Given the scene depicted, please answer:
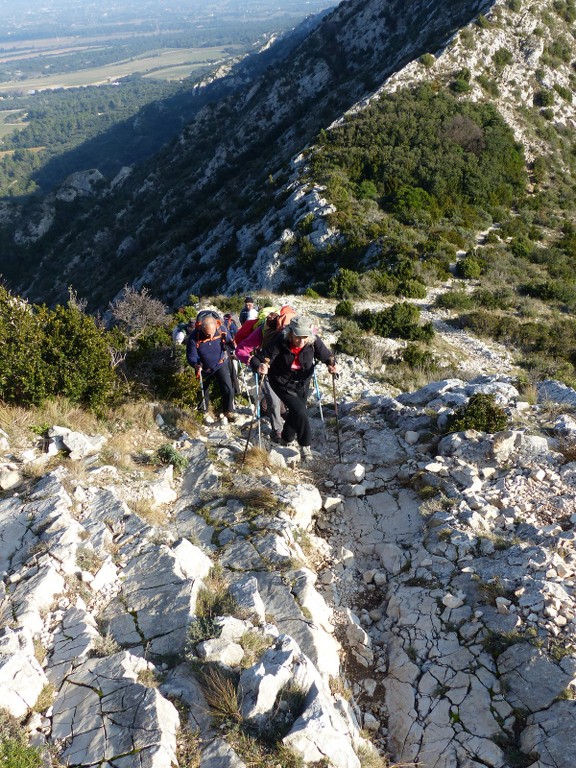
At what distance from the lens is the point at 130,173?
7519 cm

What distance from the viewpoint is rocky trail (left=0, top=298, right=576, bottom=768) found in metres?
3.53

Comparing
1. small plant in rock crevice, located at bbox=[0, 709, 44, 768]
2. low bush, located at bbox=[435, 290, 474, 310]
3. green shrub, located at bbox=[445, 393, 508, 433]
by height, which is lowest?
low bush, located at bbox=[435, 290, 474, 310]

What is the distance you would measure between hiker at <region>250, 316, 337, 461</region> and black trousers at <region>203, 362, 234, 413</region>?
1.30 metres

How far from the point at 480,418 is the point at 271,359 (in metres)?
3.46

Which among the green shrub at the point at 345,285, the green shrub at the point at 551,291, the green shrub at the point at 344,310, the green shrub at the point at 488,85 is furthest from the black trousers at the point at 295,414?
the green shrub at the point at 488,85

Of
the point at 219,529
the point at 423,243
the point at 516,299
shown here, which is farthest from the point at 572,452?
the point at 423,243

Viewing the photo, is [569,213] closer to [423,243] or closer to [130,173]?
[423,243]

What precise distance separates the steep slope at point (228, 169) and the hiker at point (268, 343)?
68.1 feet

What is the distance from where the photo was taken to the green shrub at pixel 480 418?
738 centimetres

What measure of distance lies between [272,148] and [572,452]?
45392 mm

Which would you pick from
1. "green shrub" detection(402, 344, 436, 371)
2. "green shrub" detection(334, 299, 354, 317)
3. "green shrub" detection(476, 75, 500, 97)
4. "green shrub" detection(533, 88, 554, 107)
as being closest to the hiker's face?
"green shrub" detection(402, 344, 436, 371)

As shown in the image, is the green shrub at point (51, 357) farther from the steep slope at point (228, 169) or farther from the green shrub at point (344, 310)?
the steep slope at point (228, 169)

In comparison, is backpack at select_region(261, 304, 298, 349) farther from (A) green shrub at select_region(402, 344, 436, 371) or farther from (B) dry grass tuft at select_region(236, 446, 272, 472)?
(A) green shrub at select_region(402, 344, 436, 371)

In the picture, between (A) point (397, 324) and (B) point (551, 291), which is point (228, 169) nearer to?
(B) point (551, 291)
